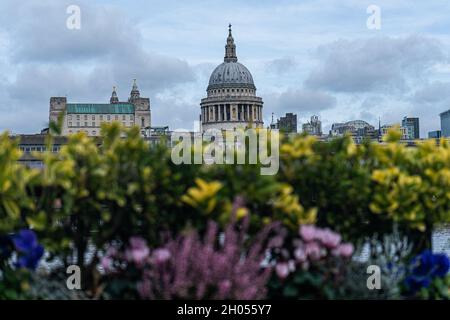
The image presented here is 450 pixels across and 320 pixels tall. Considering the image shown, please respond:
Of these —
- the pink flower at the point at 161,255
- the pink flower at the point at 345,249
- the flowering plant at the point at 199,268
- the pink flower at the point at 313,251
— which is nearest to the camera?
the flowering plant at the point at 199,268

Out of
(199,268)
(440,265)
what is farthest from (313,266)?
(440,265)

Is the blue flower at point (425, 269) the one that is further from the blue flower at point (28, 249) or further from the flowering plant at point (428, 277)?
the blue flower at point (28, 249)

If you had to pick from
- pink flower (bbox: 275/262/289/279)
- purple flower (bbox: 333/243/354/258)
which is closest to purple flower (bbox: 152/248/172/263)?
pink flower (bbox: 275/262/289/279)

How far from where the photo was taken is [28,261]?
33.4ft

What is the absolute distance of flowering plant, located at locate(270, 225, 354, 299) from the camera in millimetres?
10297

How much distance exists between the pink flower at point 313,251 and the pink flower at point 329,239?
0.36ft

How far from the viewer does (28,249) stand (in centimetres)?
1011

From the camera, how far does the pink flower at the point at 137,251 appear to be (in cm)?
992

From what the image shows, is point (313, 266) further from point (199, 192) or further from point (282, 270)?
point (199, 192)

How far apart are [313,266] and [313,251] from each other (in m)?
0.34

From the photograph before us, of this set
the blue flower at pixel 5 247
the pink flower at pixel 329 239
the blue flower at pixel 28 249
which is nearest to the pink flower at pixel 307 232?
the pink flower at pixel 329 239
